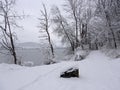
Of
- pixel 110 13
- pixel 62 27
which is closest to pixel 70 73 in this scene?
pixel 110 13

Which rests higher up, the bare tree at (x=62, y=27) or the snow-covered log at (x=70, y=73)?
the bare tree at (x=62, y=27)

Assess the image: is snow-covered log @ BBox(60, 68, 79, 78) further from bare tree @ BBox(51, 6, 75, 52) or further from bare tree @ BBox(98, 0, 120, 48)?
bare tree @ BBox(51, 6, 75, 52)

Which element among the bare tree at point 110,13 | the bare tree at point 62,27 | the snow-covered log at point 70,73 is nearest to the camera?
the snow-covered log at point 70,73

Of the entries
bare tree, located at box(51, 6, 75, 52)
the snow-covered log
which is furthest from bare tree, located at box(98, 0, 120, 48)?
the snow-covered log

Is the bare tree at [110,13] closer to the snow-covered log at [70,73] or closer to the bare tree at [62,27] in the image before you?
the bare tree at [62,27]

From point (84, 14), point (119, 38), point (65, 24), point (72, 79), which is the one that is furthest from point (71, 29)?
point (72, 79)

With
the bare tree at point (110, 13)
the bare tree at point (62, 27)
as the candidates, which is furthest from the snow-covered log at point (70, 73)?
the bare tree at point (62, 27)

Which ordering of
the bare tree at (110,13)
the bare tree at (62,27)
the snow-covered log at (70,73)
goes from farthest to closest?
1. the bare tree at (62,27)
2. the bare tree at (110,13)
3. the snow-covered log at (70,73)

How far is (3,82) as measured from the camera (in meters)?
6.00

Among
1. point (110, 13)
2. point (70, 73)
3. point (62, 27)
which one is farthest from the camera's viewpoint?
point (62, 27)

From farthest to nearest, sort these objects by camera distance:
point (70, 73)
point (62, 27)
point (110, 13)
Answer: point (62, 27) → point (110, 13) → point (70, 73)

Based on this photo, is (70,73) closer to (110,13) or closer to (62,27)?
(110,13)

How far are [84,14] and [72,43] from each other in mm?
5858

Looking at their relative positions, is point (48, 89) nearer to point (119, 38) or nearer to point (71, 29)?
point (119, 38)
